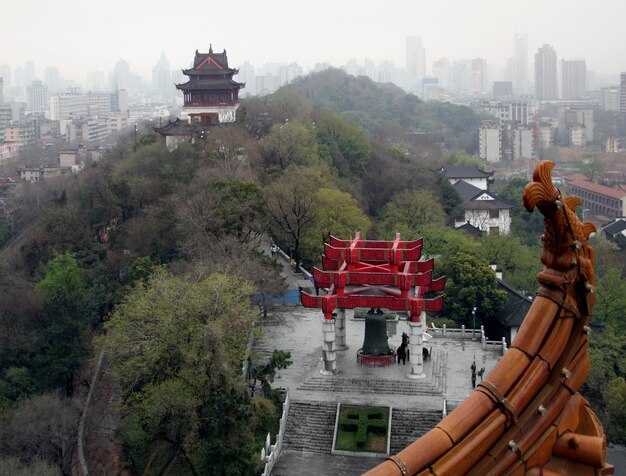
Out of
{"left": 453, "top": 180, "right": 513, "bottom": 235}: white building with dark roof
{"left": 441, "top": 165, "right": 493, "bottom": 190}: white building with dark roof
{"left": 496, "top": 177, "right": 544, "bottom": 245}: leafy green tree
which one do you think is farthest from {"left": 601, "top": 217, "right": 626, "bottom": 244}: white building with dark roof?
{"left": 441, "top": 165, "right": 493, "bottom": 190}: white building with dark roof

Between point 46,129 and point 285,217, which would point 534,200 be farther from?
point 46,129

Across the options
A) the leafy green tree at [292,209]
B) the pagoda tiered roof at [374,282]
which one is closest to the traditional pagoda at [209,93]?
the leafy green tree at [292,209]

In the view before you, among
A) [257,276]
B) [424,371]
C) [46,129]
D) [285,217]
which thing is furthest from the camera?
[46,129]

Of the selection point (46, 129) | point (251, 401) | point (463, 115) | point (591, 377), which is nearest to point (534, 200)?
point (251, 401)

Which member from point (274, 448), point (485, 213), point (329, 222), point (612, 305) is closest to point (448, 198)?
point (485, 213)

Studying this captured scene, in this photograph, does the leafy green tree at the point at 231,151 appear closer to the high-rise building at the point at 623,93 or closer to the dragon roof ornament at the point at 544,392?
the dragon roof ornament at the point at 544,392

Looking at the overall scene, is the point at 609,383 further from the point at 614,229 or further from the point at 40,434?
the point at 614,229
